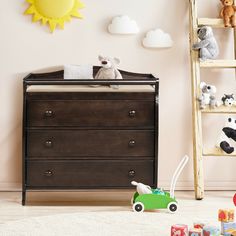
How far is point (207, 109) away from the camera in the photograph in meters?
4.39

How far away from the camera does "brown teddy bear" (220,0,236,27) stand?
4.43 m

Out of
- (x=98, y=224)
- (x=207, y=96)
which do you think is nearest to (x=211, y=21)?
(x=207, y=96)

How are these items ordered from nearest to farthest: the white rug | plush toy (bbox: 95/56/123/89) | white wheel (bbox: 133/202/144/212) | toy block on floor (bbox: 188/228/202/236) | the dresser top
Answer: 1. toy block on floor (bbox: 188/228/202/236)
2. the white rug
3. white wheel (bbox: 133/202/144/212)
4. the dresser top
5. plush toy (bbox: 95/56/123/89)

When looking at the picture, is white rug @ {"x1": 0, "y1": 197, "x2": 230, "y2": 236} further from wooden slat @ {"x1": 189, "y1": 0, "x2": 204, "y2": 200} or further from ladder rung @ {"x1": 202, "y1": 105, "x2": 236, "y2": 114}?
ladder rung @ {"x1": 202, "y1": 105, "x2": 236, "y2": 114}

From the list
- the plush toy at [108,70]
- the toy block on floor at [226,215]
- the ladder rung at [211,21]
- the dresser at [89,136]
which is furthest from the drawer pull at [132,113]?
the toy block on floor at [226,215]

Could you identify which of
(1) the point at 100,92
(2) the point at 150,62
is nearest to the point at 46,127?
(1) the point at 100,92

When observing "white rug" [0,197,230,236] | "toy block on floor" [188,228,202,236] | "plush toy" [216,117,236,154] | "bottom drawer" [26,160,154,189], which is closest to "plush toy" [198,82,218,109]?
"plush toy" [216,117,236,154]

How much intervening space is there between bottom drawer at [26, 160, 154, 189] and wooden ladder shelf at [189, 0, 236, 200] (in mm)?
369

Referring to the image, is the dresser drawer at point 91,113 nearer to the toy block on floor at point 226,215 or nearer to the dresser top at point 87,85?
the dresser top at point 87,85

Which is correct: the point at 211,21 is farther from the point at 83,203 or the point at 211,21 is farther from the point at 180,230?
the point at 180,230

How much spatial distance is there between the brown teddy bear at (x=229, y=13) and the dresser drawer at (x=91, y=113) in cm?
79

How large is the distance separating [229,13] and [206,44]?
0.89 feet

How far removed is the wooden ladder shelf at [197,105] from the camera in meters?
4.36

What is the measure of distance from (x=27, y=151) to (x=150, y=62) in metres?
1.05
